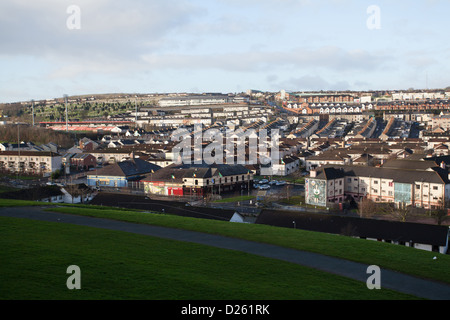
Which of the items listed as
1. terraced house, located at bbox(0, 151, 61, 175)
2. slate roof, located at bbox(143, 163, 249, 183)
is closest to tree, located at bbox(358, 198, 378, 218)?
slate roof, located at bbox(143, 163, 249, 183)

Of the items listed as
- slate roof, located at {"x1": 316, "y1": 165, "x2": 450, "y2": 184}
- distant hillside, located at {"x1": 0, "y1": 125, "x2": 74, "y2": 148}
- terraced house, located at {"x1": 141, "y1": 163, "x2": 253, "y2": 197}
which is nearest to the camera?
slate roof, located at {"x1": 316, "y1": 165, "x2": 450, "y2": 184}

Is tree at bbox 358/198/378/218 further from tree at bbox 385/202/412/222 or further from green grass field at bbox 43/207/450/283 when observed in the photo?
green grass field at bbox 43/207/450/283

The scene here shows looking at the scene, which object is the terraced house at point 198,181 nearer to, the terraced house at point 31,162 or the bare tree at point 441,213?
the bare tree at point 441,213

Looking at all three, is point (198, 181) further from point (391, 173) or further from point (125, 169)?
point (391, 173)

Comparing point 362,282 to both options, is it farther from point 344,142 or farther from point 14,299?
point 344,142

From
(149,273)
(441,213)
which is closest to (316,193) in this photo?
(441,213)
